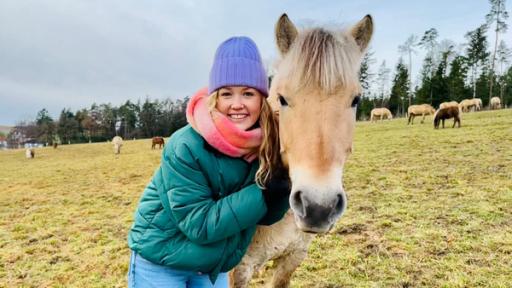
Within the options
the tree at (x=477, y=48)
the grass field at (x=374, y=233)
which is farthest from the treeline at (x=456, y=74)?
the grass field at (x=374, y=233)

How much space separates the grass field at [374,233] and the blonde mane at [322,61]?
315cm

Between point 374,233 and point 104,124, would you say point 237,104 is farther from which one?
point 104,124

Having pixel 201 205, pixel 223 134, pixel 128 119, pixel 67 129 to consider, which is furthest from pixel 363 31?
pixel 128 119

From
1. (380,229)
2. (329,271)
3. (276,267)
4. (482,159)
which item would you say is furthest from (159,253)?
(482,159)

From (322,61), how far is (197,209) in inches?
39.6

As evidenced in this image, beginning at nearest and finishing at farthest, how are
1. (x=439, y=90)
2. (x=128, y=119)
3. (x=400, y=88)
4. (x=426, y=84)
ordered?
(x=439, y=90)
(x=426, y=84)
(x=400, y=88)
(x=128, y=119)

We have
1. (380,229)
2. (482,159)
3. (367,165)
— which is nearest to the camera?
(380,229)

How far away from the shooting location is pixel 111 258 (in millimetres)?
5285

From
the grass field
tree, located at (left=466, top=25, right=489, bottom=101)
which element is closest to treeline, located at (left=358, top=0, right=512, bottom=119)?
tree, located at (left=466, top=25, right=489, bottom=101)

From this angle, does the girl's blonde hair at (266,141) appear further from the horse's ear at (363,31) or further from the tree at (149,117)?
the tree at (149,117)

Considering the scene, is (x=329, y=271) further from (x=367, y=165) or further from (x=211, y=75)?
(x=367, y=165)

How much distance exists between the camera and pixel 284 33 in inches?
74.7

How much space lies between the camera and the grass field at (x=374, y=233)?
4246mm

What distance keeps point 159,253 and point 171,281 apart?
0.23 metres
